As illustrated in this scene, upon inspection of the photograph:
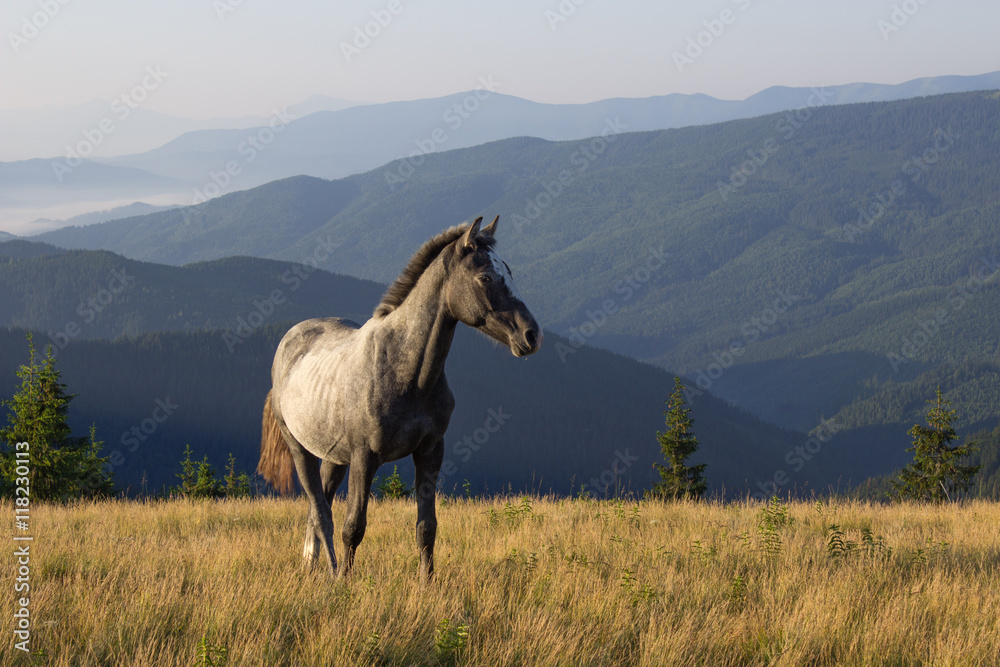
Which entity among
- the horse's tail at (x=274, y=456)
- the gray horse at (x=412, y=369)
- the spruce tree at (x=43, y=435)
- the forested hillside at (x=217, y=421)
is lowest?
the forested hillside at (x=217, y=421)

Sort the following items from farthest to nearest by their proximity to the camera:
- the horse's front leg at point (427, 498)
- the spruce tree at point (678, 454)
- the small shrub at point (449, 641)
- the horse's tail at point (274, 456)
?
the spruce tree at point (678, 454)
the horse's tail at point (274, 456)
the horse's front leg at point (427, 498)
the small shrub at point (449, 641)

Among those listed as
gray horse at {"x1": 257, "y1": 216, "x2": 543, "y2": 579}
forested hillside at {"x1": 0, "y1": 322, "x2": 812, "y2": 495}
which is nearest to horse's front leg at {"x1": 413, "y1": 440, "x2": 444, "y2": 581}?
gray horse at {"x1": 257, "y1": 216, "x2": 543, "y2": 579}

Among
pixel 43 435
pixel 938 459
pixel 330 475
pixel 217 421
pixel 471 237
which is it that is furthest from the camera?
pixel 217 421

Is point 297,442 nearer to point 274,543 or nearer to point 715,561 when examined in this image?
point 274,543

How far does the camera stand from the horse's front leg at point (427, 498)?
670 centimetres

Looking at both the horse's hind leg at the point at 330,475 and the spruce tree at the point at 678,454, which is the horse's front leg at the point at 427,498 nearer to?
the horse's hind leg at the point at 330,475

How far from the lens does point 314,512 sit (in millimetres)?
7629

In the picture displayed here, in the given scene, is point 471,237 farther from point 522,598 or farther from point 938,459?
point 938,459

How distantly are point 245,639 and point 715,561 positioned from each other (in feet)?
15.0

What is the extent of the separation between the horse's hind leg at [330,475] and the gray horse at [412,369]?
0.19m

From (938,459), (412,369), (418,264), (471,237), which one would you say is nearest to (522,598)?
(412,369)

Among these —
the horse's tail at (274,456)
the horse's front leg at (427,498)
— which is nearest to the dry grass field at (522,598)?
the horse's front leg at (427,498)

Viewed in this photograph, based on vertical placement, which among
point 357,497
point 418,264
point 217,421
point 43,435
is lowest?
point 217,421

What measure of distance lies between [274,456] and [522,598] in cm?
352
